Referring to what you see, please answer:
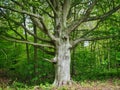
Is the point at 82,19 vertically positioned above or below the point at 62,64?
above

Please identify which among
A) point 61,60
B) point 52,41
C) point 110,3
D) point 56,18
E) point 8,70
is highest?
point 110,3

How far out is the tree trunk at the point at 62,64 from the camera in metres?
11.8

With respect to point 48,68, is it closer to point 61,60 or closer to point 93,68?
point 93,68

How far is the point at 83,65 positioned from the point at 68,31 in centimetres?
1082

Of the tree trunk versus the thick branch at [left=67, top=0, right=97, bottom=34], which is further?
the thick branch at [left=67, top=0, right=97, bottom=34]

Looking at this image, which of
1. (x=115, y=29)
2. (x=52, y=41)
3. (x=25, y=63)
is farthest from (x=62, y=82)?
(x=25, y=63)

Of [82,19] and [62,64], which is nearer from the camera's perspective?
[62,64]

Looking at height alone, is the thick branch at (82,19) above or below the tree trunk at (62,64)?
above

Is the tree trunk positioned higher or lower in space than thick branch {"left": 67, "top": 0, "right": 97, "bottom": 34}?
lower

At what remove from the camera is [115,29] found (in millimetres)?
14398

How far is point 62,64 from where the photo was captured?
11883mm

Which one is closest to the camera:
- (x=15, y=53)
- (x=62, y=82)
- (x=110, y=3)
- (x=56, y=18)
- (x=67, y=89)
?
(x=67, y=89)

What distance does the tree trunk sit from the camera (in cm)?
1184

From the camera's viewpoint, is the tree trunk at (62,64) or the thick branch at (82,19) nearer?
the tree trunk at (62,64)
